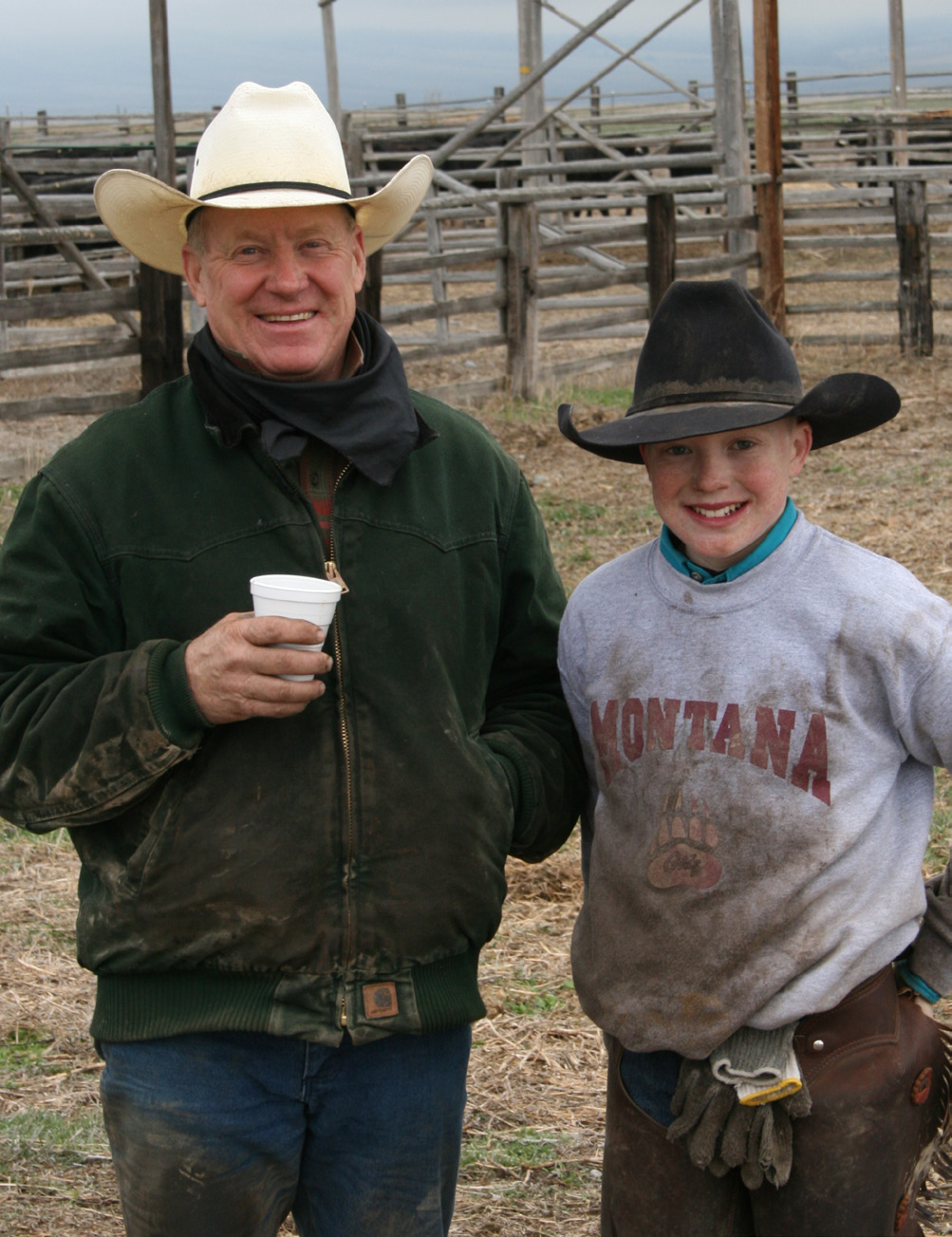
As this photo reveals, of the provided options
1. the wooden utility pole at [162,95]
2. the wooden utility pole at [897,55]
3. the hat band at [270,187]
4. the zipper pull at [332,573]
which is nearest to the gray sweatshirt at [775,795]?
the zipper pull at [332,573]

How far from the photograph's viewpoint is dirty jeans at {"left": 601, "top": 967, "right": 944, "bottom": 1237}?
72.4 inches

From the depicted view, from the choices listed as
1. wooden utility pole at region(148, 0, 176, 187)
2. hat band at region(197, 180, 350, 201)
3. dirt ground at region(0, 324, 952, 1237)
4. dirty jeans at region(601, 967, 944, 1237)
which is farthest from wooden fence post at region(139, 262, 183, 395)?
dirty jeans at region(601, 967, 944, 1237)

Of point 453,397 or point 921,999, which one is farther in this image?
point 453,397

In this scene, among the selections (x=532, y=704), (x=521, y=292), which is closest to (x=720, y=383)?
(x=532, y=704)

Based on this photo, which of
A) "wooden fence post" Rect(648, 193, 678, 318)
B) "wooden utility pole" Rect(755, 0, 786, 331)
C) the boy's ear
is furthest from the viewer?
"wooden utility pole" Rect(755, 0, 786, 331)

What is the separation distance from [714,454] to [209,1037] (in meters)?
1.05

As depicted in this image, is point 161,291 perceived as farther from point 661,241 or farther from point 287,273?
point 287,273

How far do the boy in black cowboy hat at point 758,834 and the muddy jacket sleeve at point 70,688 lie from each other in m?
0.66

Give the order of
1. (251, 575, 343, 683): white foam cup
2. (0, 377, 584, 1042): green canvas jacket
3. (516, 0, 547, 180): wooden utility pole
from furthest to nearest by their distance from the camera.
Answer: (516, 0, 547, 180): wooden utility pole, (0, 377, 584, 1042): green canvas jacket, (251, 575, 343, 683): white foam cup

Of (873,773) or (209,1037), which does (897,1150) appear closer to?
(873,773)

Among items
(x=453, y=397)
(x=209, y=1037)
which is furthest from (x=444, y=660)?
(x=453, y=397)

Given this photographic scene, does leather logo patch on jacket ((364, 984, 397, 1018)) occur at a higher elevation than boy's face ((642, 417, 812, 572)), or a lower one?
lower

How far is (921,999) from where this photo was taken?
1.95m

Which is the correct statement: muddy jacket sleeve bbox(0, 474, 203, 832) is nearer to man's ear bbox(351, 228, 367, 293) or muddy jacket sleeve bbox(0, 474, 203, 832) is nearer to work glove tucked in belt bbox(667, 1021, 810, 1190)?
man's ear bbox(351, 228, 367, 293)
